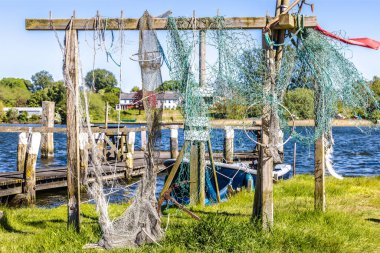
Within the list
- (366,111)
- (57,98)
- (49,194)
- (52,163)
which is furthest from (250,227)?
(57,98)

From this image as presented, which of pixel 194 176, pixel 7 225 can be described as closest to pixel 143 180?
pixel 7 225

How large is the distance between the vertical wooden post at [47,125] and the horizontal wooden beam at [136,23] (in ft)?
70.0

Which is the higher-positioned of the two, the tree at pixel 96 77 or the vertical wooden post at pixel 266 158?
the tree at pixel 96 77

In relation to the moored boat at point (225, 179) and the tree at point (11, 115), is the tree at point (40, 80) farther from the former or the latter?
the moored boat at point (225, 179)

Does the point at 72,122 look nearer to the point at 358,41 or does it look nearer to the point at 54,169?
the point at 358,41

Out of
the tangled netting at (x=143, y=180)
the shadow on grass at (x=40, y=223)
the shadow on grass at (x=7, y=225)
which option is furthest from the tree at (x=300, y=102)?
the shadow on grass at (x=7, y=225)

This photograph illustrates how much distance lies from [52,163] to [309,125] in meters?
24.3

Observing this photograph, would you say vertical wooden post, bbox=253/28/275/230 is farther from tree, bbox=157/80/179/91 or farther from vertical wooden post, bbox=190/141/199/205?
vertical wooden post, bbox=190/141/199/205

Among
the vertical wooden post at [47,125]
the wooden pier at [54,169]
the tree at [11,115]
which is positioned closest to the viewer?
the wooden pier at [54,169]

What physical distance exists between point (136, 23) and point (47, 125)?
22028mm

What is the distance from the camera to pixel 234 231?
7184 millimetres

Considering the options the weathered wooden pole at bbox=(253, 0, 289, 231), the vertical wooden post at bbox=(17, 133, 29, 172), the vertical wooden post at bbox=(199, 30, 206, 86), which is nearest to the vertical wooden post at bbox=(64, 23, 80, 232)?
the vertical wooden post at bbox=(199, 30, 206, 86)

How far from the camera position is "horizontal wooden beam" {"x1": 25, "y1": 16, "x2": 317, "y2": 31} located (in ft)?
25.6

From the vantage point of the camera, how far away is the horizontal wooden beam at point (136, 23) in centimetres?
779
